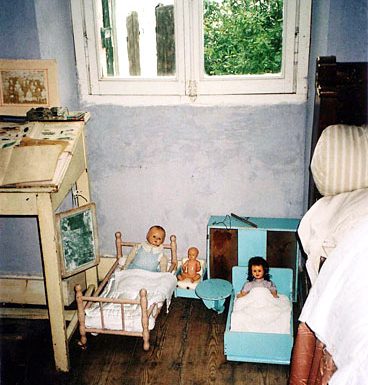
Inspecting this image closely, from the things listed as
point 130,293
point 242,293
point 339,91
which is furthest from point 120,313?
point 339,91

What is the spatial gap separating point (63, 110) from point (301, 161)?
1522 mm

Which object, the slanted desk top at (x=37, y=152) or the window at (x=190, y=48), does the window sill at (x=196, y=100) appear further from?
the slanted desk top at (x=37, y=152)

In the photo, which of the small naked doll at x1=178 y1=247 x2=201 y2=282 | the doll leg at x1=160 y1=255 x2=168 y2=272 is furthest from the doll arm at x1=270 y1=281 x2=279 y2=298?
the doll leg at x1=160 y1=255 x2=168 y2=272

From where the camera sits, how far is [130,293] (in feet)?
8.34

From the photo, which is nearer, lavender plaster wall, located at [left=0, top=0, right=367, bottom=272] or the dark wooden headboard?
the dark wooden headboard

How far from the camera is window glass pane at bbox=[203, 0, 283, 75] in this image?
2742mm

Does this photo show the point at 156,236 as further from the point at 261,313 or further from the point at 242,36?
the point at 242,36

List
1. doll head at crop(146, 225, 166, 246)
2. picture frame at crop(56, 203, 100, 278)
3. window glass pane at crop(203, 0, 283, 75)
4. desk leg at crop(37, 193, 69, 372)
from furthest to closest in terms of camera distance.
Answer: doll head at crop(146, 225, 166, 246) < window glass pane at crop(203, 0, 283, 75) < picture frame at crop(56, 203, 100, 278) < desk leg at crop(37, 193, 69, 372)

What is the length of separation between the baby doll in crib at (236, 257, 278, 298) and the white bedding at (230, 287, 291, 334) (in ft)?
0.20

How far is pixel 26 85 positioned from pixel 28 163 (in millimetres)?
774

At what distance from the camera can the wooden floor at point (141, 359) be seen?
2.26 metres

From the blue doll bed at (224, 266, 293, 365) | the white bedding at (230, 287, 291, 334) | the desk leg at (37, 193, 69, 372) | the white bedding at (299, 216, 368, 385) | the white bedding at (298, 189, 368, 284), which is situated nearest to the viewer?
the white bedding at (299, 216, 368, 385)

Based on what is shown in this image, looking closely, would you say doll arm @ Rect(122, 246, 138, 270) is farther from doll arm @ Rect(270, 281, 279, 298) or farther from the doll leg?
doll arm @ Rect(270, 281, 279, 298)

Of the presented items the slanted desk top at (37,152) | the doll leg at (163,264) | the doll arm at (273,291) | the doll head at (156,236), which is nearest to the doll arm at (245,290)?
the doll arm at (273,291)
